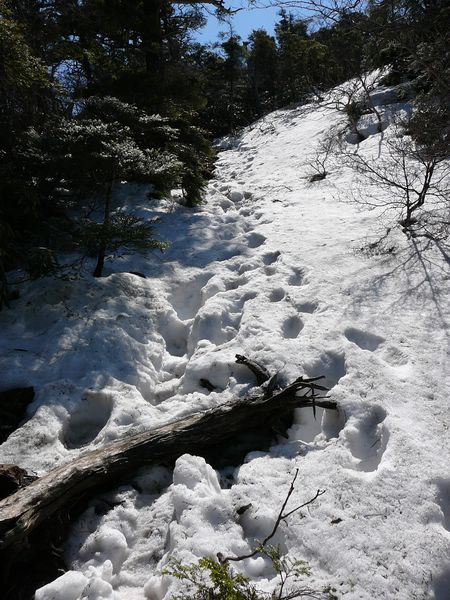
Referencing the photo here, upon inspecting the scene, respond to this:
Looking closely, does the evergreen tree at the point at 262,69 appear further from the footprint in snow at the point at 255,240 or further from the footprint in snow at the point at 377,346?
the footprint in snow at the point at 377,346

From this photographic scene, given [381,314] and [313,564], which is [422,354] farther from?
[313,564]

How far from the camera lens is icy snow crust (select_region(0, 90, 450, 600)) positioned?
2.27 meters

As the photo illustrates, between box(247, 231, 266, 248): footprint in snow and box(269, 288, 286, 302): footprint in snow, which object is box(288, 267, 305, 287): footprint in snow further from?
box(247, 231, 266, 248): footprint in snow

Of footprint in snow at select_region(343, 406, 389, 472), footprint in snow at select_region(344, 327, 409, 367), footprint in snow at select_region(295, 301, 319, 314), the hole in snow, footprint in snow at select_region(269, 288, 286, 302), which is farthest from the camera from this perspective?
footprint in snow at select_region(269, 288, 286, 302)

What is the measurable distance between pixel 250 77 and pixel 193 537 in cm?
2702

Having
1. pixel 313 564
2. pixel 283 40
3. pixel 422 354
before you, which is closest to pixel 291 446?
pixel 313 564

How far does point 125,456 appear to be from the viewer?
111 inches

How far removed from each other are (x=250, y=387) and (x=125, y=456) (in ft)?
4.09

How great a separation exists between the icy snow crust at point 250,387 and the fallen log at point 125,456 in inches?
6.1

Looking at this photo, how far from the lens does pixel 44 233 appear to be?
17.2 feet

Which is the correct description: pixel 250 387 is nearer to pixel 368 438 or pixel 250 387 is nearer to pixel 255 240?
pixel 368 438

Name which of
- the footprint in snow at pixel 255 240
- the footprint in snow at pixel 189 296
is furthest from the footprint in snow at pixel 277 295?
the footprint in snow at pixel 255 240

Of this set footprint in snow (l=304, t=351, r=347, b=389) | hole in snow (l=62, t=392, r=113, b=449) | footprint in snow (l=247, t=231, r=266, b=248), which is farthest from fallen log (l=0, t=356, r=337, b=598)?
footprint in snow (l=247, t=231, r=266, b=248)

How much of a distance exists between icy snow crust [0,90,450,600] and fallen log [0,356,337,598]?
155 mm
